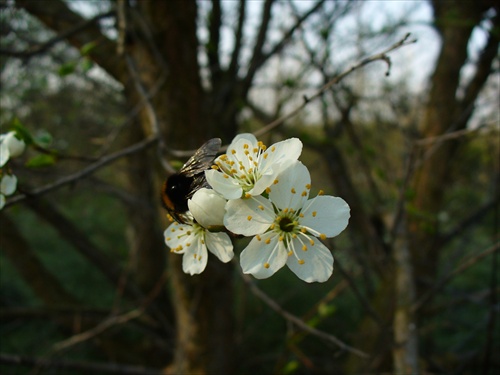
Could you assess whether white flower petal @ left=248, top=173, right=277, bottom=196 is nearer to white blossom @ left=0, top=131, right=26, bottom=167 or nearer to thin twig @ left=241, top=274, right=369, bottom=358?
thin twig @ left=241, top=274, right=369, bottom=358

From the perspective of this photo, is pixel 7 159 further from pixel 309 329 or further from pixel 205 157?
pixel 309 329

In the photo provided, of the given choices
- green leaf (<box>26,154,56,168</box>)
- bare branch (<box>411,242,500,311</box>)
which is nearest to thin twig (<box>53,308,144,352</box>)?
green leaf (<box>26,154,56,168</box>)

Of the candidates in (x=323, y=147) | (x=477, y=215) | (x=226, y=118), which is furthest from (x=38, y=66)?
(x=477, y=215)

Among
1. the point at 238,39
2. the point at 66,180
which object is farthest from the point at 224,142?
the point at 66,180

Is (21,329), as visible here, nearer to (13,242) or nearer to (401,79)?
(13,242)

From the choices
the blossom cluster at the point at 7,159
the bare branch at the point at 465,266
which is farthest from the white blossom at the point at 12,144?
the bare branch at the point at 465,266

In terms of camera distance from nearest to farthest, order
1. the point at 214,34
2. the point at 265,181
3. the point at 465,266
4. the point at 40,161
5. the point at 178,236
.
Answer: the point at 265,181 < the point at 178,236 < the point at 40,161 < the point at 465,266 < the point at 214,34
